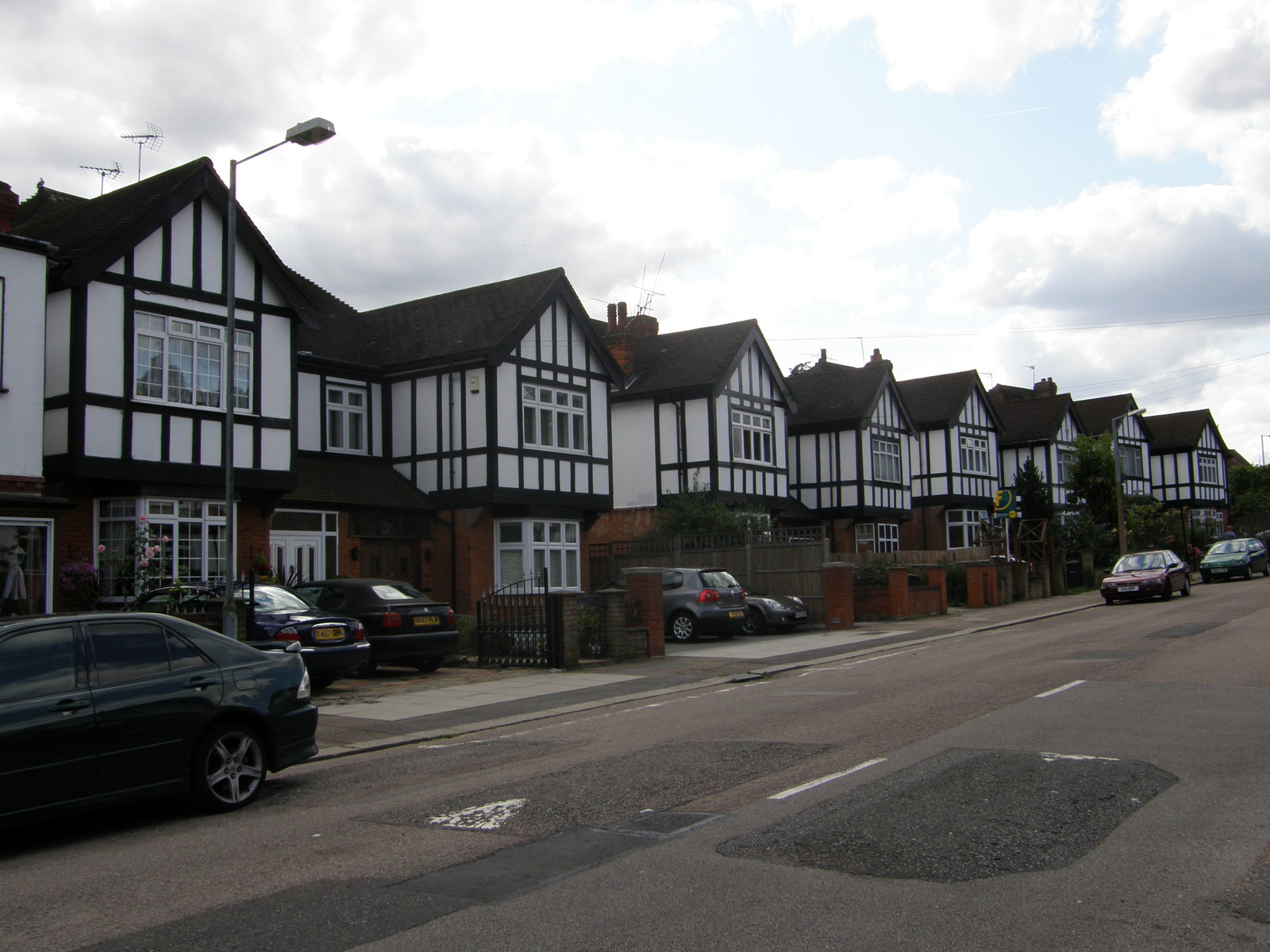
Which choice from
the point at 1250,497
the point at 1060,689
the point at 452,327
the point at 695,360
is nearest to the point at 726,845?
the point at 1060,689

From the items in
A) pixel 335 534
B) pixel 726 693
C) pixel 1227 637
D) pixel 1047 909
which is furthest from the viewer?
pixel 335 534

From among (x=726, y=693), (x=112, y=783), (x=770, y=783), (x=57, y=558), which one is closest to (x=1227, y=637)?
(x=726, y=693)

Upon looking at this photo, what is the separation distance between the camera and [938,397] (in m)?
49.0

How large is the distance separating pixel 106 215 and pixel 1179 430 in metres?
66.9

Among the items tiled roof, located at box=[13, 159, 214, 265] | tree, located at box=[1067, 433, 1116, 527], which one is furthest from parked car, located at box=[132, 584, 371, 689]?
tree, located at box=[1067, 433, 1116, 527]

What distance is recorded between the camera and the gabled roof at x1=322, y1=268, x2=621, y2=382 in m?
27.2

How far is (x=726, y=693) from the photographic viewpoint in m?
14.4

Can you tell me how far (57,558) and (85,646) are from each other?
11.2m

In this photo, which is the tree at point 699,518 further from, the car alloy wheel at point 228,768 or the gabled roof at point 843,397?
the car alloy wheel at point 228,768

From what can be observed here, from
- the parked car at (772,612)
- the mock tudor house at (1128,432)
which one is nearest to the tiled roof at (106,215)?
the parked car at (772,612)

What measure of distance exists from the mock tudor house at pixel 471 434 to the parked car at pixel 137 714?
55.4ft

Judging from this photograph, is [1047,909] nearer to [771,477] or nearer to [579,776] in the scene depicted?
[579,776]

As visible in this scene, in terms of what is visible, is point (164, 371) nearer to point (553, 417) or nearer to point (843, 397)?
point (553, 417)

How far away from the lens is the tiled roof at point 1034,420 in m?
54.7
